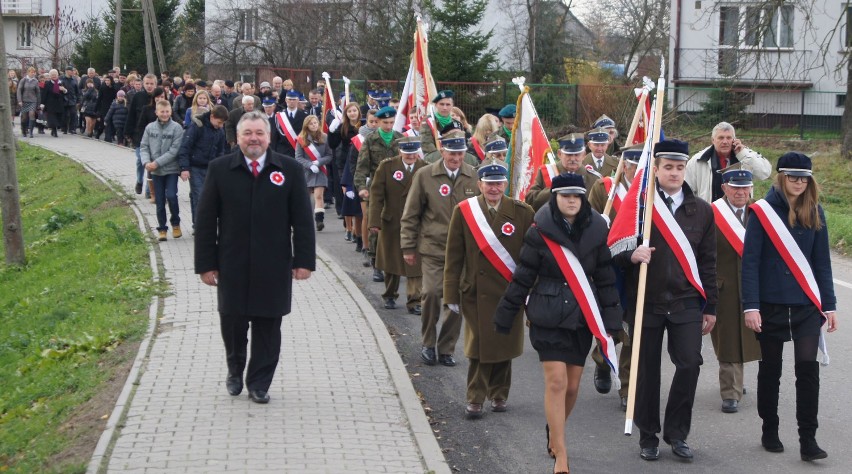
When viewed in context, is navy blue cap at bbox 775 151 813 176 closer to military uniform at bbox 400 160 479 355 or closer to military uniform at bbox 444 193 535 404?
military uniform at bbox 444 193 535 404

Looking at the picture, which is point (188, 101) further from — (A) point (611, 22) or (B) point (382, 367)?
(A) point (611, 22)

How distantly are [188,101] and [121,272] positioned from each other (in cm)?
1107

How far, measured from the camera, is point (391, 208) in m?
12.3

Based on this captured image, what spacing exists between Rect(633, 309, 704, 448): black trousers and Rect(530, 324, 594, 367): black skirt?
604 millimetres

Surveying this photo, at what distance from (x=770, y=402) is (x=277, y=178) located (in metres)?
3.47

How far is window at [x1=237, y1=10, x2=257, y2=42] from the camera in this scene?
4817cm

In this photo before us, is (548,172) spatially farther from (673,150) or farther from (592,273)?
(592,273)

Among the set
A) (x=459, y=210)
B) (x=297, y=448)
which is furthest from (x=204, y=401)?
(x=459, y=210)

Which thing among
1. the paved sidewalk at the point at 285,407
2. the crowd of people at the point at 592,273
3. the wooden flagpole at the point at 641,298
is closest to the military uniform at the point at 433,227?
the crowd of people at the point at 592,273

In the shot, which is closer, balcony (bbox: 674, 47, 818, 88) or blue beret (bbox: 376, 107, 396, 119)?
blue beret (bbox: 376, 107, 396, 119)

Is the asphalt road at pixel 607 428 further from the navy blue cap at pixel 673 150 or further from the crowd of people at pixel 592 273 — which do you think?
the navy blue cap at pixel 673 150

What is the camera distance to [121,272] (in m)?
13.7

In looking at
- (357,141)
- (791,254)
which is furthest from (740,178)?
(357,141)

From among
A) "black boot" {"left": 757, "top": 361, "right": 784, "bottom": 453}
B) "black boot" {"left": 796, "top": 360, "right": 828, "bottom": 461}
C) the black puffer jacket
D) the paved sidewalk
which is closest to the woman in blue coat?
"black boot" {"left": 796, "top": 360, "right": 828, "bottom": 461}
